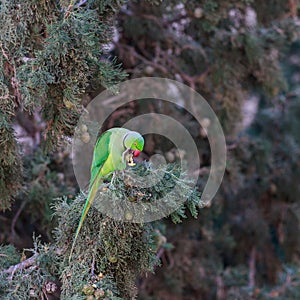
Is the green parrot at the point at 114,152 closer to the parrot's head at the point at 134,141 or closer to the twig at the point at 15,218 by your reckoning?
the parrot's head at the point at 134,141

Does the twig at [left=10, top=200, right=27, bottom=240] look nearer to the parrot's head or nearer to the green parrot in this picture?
the green parrot

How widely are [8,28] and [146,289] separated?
1955 millimetres

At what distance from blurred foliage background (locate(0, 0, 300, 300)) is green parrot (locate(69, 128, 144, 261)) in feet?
0.39

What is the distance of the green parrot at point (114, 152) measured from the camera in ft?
5.37

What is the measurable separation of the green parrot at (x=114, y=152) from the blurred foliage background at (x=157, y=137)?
12cm

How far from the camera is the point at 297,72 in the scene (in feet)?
17.2

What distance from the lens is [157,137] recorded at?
291 cm

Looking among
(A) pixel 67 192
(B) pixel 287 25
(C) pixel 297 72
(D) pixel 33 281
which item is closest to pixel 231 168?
(B) pixel 287 25

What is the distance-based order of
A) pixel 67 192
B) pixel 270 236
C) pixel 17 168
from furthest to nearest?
pixel 270 236, pixel 67 192, pixel 17 168

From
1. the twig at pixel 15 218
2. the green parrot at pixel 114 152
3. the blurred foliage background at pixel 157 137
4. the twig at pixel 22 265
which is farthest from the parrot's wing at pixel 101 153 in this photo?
the twig at pixel 15 218

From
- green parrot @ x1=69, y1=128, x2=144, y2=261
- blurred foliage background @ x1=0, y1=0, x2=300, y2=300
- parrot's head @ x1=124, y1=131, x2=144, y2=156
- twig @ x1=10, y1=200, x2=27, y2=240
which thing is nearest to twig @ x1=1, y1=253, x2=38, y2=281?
blurred foliage background @ x1=0, y1=0, x2=300, y2=300

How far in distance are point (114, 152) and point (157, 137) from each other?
1247 mm

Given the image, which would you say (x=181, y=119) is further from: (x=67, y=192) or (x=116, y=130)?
(x=116, y=130)

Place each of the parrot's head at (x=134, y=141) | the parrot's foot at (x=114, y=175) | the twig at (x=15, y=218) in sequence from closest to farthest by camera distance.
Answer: the parrot's foot at (x=114, y=175) → the parrot's head at (x=134, y=141) → the twig at (x=15, y=218)
